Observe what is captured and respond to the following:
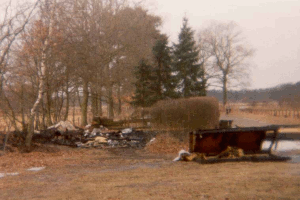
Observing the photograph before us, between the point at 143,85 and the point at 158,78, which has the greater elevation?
the point at 158,78

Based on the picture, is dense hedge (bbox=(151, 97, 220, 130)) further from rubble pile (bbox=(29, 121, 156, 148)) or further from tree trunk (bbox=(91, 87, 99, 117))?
tree trunk (bbox=(91, 87, 99, 117))

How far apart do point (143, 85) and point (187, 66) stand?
6.58 meters

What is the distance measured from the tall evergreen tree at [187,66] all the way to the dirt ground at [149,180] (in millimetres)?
23067

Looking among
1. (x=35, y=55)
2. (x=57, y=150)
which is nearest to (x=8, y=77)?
(x=35, y=55)

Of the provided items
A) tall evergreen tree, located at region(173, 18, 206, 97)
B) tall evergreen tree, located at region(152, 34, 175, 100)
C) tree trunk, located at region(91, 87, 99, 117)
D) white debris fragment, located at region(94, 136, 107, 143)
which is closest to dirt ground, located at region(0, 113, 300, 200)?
white debris fragment, located at region(94, 136, 107, 143)

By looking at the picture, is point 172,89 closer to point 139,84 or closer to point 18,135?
point 139,84

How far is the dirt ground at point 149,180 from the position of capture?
6703 mm

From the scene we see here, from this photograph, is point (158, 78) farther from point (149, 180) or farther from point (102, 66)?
point (149, 180)

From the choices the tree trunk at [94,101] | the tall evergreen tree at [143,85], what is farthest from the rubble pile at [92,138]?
the tree trunk at [94,101]

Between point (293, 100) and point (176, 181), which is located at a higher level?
point (293, 100)

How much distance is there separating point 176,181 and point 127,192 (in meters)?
1.51

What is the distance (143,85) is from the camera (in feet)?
104

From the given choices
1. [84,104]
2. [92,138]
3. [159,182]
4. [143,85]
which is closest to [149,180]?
[159,182]

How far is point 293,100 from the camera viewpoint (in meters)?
21.5
